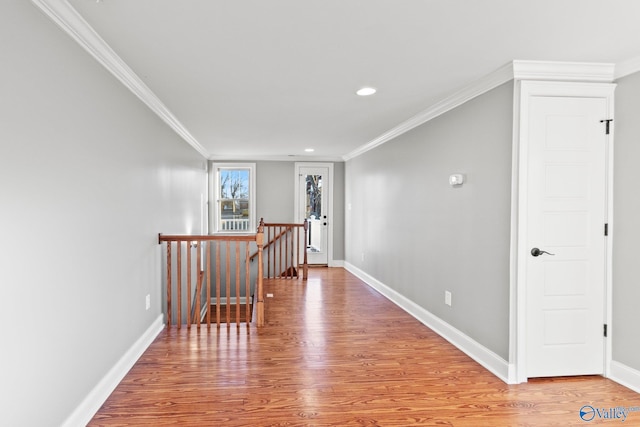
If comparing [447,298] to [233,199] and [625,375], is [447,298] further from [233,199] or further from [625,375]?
[233,199]

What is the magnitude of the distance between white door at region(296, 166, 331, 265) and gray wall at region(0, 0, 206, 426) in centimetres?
458

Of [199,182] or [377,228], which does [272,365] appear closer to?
[377,228]

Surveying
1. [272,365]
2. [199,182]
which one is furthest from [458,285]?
[199,182]

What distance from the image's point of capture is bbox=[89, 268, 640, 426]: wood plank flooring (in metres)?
2.13

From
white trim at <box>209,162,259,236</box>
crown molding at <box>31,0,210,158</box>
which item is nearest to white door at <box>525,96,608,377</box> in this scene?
crown molding at <box>31,0,210,158</box>

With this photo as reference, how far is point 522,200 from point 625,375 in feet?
4.64

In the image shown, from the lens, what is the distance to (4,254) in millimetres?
1420

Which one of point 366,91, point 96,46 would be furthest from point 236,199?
point 96,46

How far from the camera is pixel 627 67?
7.93ft

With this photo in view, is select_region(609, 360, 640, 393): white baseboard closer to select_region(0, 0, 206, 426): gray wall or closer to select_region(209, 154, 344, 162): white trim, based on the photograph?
select_region(0, 0, 206, 426): gray wall

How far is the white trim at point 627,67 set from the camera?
7.75 ft

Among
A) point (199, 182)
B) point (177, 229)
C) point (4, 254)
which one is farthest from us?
point (199, 182)

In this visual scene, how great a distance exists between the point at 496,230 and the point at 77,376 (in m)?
2.95

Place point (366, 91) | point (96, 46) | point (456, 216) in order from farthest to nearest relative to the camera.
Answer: point (456, 216), point (366, 91), point (96, 46)
